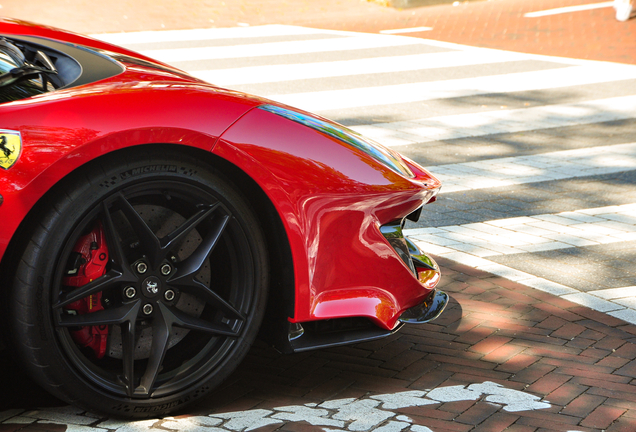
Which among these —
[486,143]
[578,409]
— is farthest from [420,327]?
[486,143]

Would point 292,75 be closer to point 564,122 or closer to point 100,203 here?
point 564,122

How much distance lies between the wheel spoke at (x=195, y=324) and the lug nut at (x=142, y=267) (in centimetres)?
13

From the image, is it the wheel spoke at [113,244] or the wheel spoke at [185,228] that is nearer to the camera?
the wheel spoke at [113,244]

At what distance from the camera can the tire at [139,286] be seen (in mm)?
2412

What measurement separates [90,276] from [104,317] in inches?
5.6

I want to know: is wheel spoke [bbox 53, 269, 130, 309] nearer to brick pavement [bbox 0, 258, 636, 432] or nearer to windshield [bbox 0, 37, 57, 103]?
brick pavement [bbox 0, 258, 636, 432]

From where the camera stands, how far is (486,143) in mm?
7488

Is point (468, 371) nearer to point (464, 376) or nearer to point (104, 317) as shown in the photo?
point (464, 376)

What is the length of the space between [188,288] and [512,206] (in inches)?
144

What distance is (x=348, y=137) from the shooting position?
3.02 m

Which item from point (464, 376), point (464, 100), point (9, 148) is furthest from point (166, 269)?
point (464, 100)

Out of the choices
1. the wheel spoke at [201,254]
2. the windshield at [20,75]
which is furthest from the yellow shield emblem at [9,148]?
the wheel spoke at [201,254]

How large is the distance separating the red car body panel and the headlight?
5 cm

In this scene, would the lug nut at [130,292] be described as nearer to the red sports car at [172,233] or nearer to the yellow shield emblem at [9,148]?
the red sports car at [172,233]
